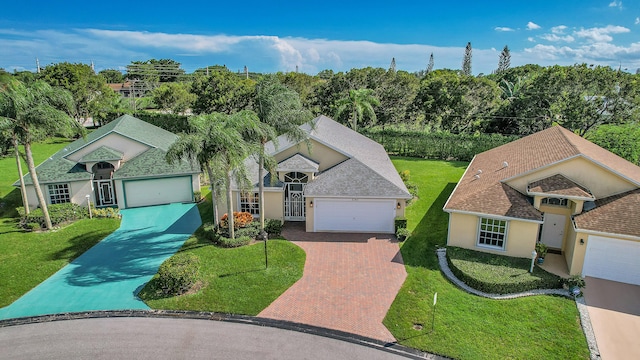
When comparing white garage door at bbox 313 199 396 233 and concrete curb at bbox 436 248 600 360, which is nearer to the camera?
concrete curb at bbox 436 248 600 360

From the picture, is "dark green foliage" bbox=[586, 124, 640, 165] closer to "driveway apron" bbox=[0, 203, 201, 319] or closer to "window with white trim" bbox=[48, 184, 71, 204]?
"driveway apron" bbox=[0, 203, 201, 319]

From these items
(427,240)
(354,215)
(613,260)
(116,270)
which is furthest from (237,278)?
(613,260)

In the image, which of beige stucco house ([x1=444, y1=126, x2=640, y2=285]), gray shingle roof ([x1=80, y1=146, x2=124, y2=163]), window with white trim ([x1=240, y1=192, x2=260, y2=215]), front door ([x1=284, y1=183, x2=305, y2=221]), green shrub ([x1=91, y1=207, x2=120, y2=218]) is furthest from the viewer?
gray shingle roof ([x1=80, y1=146, x2=124, y2=163])

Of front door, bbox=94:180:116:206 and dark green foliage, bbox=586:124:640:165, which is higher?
dark green foliage, bbox=586:124:640:165

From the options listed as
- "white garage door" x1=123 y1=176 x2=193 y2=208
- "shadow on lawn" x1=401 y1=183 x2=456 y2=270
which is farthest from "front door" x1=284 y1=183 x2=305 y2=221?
"white garage door" x1=123 y1=176 x2=193 y2=208

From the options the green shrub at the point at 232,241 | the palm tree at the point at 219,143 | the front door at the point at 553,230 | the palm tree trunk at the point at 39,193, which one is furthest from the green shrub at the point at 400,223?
the palm tree trunk at the point at 39,193

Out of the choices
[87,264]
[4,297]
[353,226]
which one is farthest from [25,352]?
[353,226]

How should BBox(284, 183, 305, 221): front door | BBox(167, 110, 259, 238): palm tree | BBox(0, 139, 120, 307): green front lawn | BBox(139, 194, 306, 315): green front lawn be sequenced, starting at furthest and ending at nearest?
BBox(284, 183, 305, 221): front door, BBox(167, 110, 259, 238): palm tree, BBox(0, 139, 120, 307): green front lawn, BBox(139, 194, 306, 315): green front lawn

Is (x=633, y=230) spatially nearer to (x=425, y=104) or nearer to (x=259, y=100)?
(x=259, y=100)
